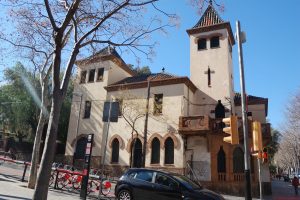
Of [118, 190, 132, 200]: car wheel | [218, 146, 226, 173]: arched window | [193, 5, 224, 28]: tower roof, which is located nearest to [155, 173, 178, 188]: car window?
[118, 190, 132, 200]: car wheel

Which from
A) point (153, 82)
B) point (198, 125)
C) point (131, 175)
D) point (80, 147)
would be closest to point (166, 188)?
point (131, 175)

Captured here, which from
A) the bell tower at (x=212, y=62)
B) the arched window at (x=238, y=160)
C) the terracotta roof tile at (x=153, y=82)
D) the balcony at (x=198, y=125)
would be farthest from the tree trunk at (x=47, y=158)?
the bell tower at (x=212, y=62)

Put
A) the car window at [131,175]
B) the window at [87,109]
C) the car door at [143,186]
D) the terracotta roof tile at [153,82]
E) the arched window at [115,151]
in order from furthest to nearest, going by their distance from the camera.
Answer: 1. the window at [87,109]
2. the arched window at [115,151]
3. the terracotta roof tile at [153,82]
4. the car window at [131,175]
5. the car door at [143,186]

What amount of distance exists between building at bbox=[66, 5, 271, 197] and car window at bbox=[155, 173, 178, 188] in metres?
12.8

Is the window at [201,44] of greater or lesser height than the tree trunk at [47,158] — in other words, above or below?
above

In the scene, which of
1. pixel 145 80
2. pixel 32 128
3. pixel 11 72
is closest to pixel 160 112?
pixel 145 80

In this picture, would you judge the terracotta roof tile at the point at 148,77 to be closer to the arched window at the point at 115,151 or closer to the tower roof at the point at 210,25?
the tower roof at the point at 210,25

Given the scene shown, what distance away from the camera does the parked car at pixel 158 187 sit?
10562 millimetres

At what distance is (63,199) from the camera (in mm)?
12492

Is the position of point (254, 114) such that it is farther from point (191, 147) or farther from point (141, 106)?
point (141, 106)

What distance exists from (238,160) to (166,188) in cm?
1515

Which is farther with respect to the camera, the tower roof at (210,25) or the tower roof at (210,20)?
the tower roof at (210,20)

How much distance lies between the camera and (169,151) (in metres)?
25.9

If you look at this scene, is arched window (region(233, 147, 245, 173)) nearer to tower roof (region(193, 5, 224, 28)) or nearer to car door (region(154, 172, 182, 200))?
tower roof (region(193, 5, 224, 28))
